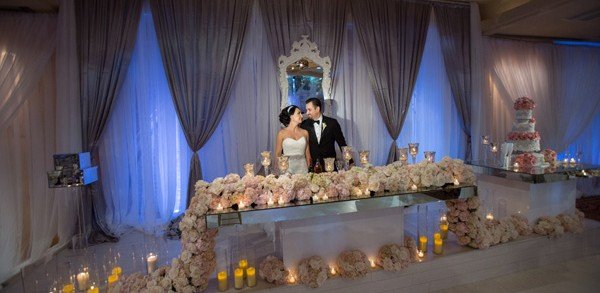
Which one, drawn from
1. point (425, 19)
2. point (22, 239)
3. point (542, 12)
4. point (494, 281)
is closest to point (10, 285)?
point (22, 239)

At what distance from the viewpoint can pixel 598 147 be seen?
6605mm

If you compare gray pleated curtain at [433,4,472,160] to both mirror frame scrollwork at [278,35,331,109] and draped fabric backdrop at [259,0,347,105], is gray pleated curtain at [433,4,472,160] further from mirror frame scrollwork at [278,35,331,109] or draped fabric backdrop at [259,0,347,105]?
mirror frame scrollwork at [278,35,331,109]

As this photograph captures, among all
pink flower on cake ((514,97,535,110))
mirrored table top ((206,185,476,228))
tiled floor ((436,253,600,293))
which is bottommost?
tiled floor ((436,253,600,293))

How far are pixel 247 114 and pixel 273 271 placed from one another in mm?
2699

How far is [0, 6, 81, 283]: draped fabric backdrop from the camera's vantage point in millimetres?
3717

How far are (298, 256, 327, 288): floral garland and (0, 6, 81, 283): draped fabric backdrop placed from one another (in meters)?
3.31

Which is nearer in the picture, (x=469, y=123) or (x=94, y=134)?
(x=94, y=134)

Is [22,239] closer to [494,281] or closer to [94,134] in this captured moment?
[94,134]

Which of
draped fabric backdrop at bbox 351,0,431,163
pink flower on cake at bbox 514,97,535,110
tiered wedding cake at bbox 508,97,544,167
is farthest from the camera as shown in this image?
draped fabric backdrop at bbox 351,0,431,163

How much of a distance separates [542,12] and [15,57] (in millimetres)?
7321

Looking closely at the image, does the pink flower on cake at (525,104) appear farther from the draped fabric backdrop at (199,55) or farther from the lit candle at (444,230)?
the draped fabric backdrop at (199,55)

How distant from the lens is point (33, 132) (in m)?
3.91

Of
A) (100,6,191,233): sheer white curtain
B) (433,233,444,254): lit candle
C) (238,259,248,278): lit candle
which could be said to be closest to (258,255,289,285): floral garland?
(238,259,248,278): lit candle

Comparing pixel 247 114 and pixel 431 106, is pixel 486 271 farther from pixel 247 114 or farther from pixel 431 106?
pixel 247 114
